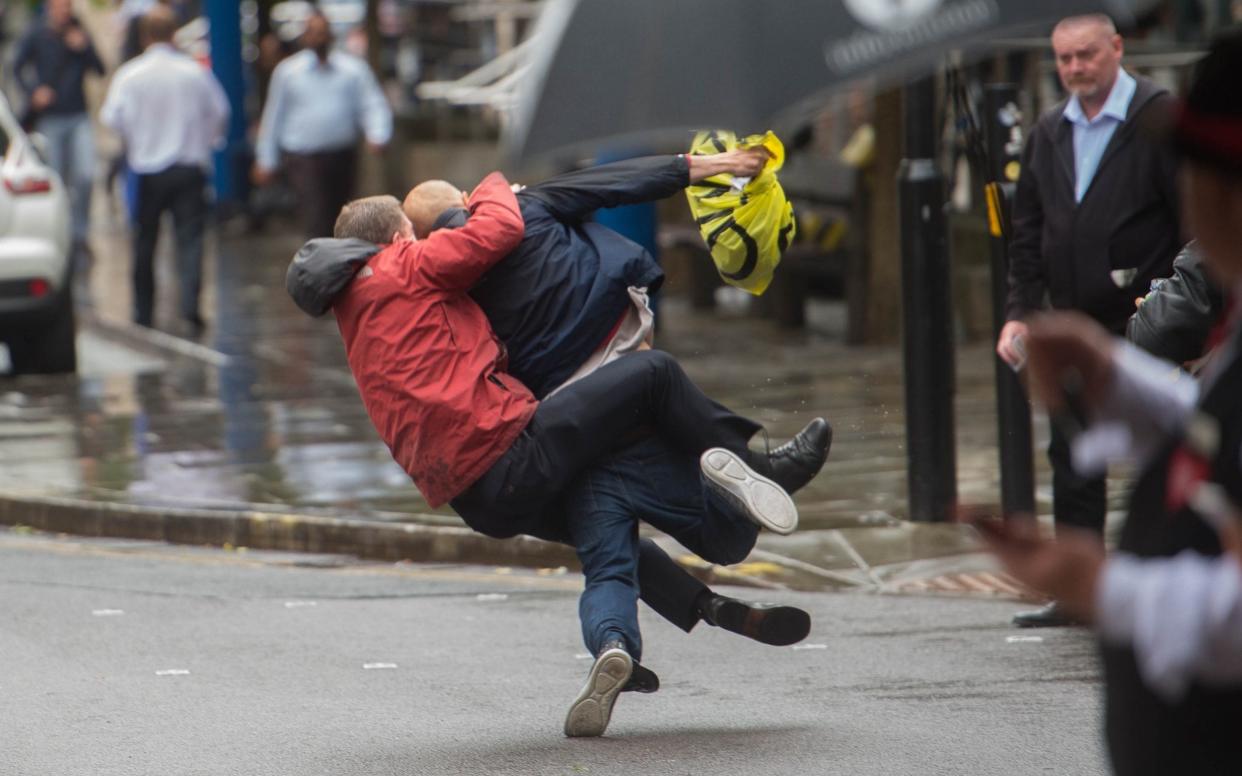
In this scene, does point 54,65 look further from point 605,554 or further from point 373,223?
point 605,554

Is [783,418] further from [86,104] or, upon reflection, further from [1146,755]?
[86,104]

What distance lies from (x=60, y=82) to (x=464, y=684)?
13.2m

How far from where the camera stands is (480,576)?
8.62 m

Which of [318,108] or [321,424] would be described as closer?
[321,424]

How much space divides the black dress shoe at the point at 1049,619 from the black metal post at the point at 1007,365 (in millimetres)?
1128

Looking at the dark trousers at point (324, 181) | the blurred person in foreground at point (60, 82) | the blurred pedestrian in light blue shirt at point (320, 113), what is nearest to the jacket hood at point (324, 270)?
the blurred pedestrian in light blue shirt at point (320, 113)

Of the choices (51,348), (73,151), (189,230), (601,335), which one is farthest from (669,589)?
(73,151)

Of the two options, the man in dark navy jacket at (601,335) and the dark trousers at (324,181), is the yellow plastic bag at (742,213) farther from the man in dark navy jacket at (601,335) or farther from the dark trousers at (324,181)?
the dark trousers at (324,181)

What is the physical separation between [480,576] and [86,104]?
1154 cm

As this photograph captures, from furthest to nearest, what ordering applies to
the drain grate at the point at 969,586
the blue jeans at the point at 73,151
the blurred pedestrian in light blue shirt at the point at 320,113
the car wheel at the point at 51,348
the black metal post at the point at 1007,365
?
the blue jeans at the point at 73,151 < the blurred pedestrian in light blue shirt at the point at 320,113 < the car wheel at the point at 51,348 < the black metal post at the point at 1007,365 < the drain grate at the point at 969,586

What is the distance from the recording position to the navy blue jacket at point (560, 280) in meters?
5.88

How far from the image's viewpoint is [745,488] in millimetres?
5844

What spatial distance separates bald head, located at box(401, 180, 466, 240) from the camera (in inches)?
240

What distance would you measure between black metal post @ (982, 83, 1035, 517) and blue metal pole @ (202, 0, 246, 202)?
51.8 feet
